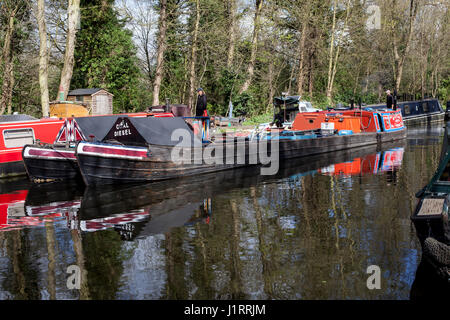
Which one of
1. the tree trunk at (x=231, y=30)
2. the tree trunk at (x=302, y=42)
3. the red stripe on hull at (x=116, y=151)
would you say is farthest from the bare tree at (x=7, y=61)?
the tree trunk at (x=302, y=42)

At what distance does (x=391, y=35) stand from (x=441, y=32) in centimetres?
618

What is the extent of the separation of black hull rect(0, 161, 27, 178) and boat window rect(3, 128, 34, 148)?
59 cm

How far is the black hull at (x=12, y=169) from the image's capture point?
54.0 feet

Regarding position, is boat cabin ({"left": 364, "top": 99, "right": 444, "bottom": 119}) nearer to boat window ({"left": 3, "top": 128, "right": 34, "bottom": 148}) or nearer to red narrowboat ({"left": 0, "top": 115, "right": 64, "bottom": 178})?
red narrowboat ({"left": 0, "top": 115, "right": 64, "bottom": 178})

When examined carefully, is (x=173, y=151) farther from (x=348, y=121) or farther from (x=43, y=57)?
(x=348, y=121)

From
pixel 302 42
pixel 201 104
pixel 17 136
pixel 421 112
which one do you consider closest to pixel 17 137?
pixel 17 136

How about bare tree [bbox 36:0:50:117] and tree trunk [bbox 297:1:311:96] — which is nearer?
bare tree [bbox 36:0:50:117]

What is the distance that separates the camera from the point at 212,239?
8.77 metres

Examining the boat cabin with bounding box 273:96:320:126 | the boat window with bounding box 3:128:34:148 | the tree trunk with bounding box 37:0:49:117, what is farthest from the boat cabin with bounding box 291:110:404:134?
the boat window with bounding box 3:128:34:148

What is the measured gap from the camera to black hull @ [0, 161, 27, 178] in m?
16.5

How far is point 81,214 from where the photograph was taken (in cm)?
1105

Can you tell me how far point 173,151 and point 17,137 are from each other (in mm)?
5648

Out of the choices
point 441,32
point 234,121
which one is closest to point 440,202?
point 234,121
